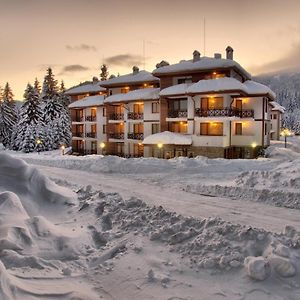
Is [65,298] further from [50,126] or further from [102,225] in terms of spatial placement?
[50,126]

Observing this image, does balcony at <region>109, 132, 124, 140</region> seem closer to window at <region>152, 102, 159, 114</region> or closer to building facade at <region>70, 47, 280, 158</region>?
building facade at <region>70, 47, 280, 158</region>

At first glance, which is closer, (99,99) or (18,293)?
(18,293)

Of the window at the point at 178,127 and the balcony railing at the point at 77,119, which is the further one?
the balcony railing at the point at 77,119

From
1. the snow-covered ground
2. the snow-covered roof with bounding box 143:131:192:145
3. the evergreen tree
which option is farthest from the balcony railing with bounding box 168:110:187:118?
the evergreen tree

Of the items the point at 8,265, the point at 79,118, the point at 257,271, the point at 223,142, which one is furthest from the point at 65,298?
the point at 79,118

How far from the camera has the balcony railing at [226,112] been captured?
98.4 feet

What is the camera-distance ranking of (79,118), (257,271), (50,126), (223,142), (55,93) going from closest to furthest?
(257,271)
(223,142)
(79,118)
(50,126)
(55,93)

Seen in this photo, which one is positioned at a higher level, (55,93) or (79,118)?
(55,93)

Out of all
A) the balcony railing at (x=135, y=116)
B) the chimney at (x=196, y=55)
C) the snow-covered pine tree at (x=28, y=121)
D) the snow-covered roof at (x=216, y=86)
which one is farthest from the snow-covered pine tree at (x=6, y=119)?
the snow-covered roof at (x=216, y=86)

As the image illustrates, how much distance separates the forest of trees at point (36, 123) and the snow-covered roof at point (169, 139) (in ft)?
76.2

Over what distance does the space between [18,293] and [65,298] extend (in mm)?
899

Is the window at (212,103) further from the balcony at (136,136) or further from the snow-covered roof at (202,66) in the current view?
the balcony at (136,136)

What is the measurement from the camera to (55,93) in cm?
6216

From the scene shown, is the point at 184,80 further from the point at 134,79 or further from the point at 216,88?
the point at 134,79
